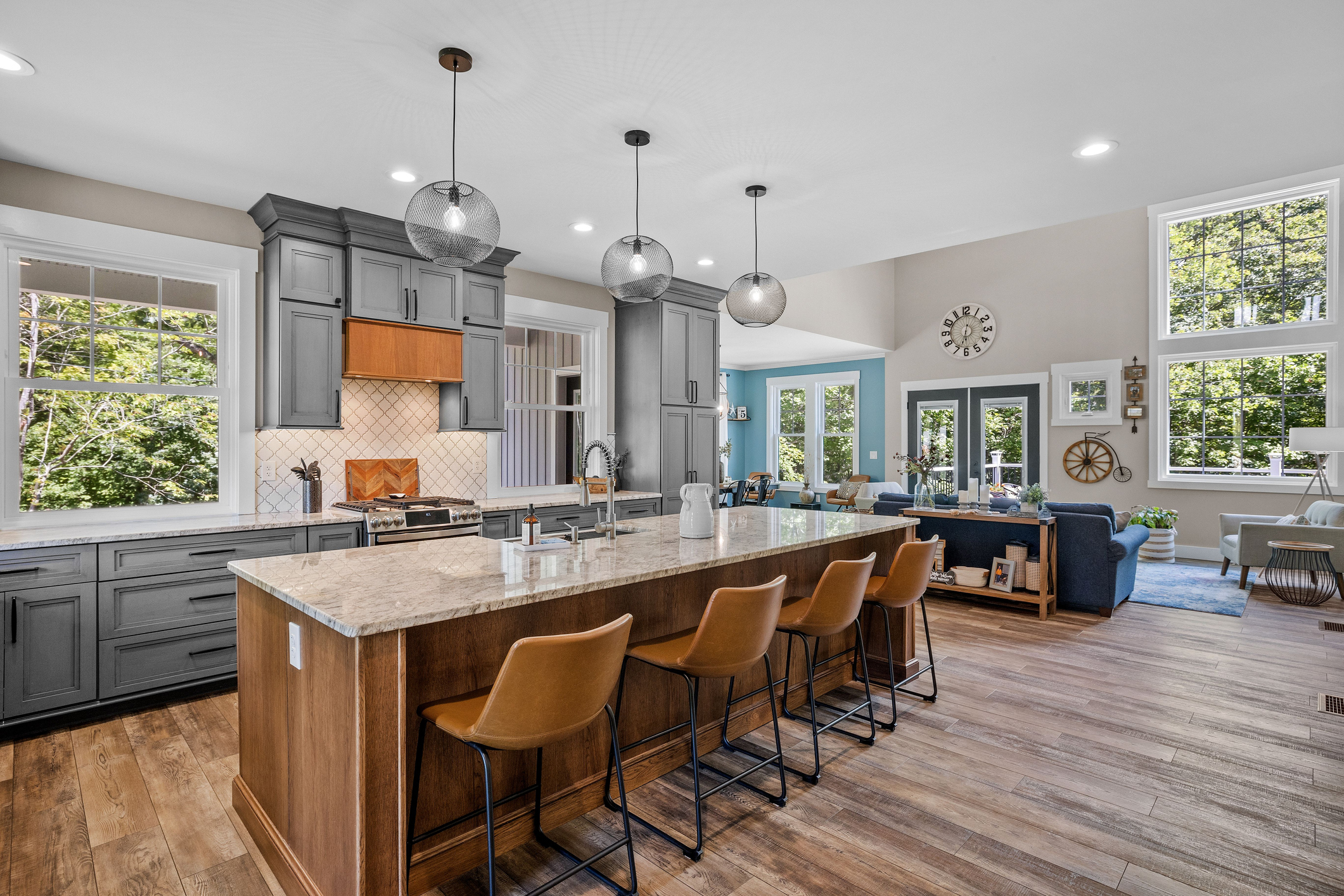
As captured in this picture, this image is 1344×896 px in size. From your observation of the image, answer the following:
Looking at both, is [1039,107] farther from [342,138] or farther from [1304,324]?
[1304,324]

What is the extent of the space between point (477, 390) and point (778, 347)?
5.65 meters

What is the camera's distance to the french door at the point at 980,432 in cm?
879

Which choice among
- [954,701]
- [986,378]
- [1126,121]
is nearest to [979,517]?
[954,701]

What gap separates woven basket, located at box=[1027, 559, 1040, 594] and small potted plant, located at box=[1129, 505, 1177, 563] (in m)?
3.20

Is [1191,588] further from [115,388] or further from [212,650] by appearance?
[115,388]

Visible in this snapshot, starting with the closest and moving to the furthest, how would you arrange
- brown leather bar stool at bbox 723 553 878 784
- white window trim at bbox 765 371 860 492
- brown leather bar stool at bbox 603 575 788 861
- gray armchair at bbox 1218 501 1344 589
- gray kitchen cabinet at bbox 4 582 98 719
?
brown leather bar stool at bbox 603 575 788 861 < brown leather bar stool at bbox 723 553 878 784 < gray kitchen cabinet at bbox 4 582 98 719 < gray armchair at bbox 1218 501 1344 589 < white window trim at bbox 765 371 860 492

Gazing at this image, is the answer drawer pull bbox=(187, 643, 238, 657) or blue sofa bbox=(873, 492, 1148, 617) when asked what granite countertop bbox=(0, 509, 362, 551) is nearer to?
drawer pull bbox=(187, 643, 238, 657)

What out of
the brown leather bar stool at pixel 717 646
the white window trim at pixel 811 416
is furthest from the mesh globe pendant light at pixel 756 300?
the white window trim at pixel 811 416

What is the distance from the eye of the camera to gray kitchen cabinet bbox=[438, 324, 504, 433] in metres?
4.73

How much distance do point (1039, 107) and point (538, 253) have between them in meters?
3.31

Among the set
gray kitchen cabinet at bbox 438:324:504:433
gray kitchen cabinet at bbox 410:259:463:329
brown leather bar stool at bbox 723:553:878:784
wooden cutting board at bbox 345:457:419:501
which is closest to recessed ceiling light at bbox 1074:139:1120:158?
brown leather bar stool at bbox 723:553:878:784

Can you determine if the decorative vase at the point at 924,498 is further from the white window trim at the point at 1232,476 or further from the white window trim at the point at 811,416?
the white window trim at the point at 811,416

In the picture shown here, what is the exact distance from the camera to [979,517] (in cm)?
552

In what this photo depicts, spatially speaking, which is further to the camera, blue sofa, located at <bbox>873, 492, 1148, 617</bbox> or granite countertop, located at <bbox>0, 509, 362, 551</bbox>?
blue sofa, located at <bbox>873, 492, 1148, 617</bbox>
